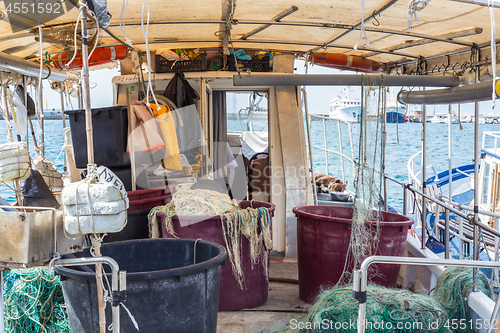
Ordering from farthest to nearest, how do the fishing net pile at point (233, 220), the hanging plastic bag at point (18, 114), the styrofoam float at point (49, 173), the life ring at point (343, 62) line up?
the life ring at point (343, 62)
the styrofoam float at point (49, 173)
the fishing net pile at point (233, 220)
the hanging plastic bag at point (18, 114)

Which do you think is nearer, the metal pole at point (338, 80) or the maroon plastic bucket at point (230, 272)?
the maroon plastic bucket at point (230, 272)

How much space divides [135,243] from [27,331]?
1.21 m

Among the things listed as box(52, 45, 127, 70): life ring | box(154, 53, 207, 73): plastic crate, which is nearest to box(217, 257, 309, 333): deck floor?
box(154, 53, 207, 73): plastic crate

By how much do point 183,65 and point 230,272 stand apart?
3.19 metres

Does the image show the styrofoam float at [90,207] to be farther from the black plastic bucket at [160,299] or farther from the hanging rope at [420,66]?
the hanging rope at [420,66]

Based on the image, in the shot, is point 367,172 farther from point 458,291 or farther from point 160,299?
point 160,299

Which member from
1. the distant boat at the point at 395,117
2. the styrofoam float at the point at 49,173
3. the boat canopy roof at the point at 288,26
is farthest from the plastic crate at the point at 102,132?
the distant boat at the point at 395,117

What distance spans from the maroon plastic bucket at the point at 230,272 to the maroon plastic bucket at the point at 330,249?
0.44m

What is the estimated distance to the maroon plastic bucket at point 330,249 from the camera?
397cm

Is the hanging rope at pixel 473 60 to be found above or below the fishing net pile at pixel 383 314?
above

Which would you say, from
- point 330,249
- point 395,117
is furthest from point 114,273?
point 395,117

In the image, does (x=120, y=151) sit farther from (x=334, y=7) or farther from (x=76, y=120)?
(x=334, y=7)

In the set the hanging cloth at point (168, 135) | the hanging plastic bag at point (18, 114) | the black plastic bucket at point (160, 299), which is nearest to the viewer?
the black plastic bucket at point (160, 299)

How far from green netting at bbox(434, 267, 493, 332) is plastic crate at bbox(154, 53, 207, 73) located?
4092mm
